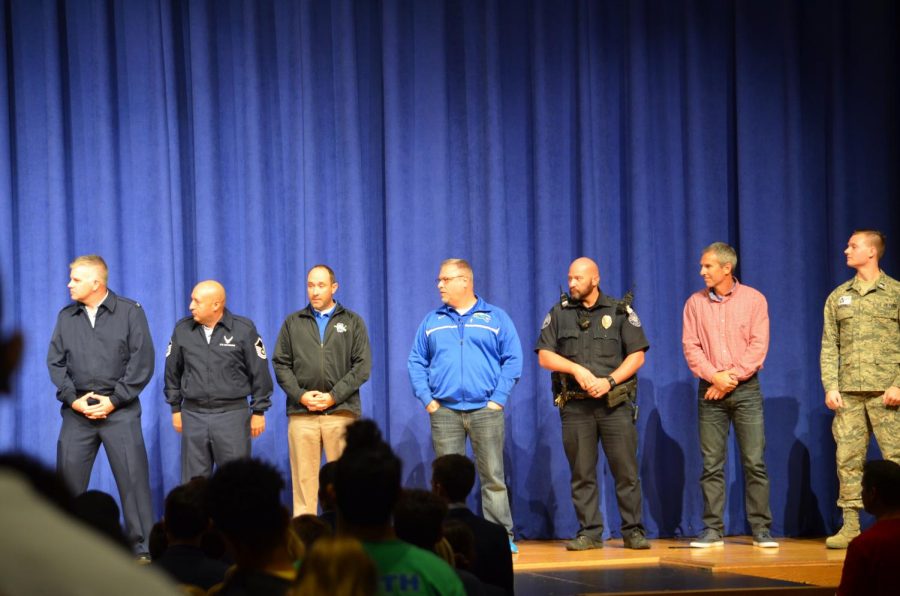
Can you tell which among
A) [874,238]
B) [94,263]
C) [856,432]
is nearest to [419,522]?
[94,263]

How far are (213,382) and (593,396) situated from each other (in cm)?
232

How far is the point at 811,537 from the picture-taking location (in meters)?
7.39

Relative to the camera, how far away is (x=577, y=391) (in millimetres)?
6645

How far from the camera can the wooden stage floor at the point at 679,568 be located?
4.55 metres

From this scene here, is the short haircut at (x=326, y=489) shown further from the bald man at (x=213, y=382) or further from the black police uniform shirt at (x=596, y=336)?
the black police uniform shirt at (x=596, y=336)

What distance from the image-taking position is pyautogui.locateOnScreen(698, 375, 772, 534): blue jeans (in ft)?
21.7

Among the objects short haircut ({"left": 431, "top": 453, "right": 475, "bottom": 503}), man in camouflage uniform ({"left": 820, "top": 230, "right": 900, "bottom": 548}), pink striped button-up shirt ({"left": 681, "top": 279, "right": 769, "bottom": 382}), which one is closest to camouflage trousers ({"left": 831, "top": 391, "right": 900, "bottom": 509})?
man in camouflage uniform ({"left": 820, "top": 230, "right": 900, "bottom": 548})

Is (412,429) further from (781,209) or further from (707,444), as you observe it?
(781,209)

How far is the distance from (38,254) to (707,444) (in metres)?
4.47

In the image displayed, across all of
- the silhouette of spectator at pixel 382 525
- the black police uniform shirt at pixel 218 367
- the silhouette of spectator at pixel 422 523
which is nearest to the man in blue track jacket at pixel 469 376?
the black police uniform shirt at pixel 218 367

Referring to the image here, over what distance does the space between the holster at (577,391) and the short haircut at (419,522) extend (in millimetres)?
4000

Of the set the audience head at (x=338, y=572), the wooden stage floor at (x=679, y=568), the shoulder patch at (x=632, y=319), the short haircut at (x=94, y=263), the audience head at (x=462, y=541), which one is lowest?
the wooden stage floor at (x=679, y=568)

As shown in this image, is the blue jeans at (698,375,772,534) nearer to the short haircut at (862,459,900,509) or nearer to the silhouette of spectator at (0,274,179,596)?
the short haircut at (862,459,900,509)

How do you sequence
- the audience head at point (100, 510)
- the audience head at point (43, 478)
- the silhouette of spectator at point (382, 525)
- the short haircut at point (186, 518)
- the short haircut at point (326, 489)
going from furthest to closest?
the short haircut at point (326, 489)
the short haircut at point (186, 518)
the silhouette of spectator at point (382, 525)
the audience head at point (100, 510)
the audience head at point (43, 478)
